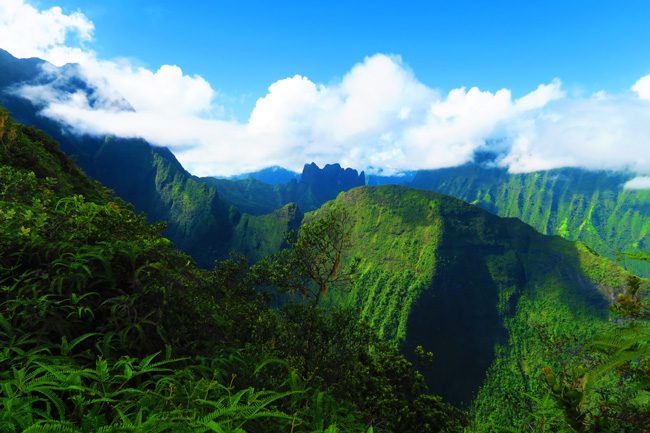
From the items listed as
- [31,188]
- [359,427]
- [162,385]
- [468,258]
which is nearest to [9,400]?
[162,385]

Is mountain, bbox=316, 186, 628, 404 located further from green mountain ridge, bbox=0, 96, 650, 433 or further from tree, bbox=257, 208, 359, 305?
green mountain ridge, bbox=0, 96, 650, 433

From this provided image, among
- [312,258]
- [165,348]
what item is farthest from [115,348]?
[312,258]

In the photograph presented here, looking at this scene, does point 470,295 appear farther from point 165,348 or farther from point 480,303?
point 165,348

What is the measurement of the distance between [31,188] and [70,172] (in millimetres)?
17874

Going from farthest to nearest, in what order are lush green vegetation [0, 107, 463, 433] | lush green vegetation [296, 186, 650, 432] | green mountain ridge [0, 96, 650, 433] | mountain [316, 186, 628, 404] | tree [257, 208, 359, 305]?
mountain [316, 186, 628, 404] → lush green vegetation [296, 186, 650, 432] → tree [257, 208, 359, 305] → green mountain ridge [0, 96, 650, 433] → lush green vegetation [0, 107, 463, 433]

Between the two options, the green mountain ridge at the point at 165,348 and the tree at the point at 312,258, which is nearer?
the green mountain ridge at the point at 165,348

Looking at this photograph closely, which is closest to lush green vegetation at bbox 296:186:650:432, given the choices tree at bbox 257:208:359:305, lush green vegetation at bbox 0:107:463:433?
tree at bbox 257:208:359:305

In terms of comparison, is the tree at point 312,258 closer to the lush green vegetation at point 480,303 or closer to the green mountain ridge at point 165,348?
the green mountain ridge at point 165,348

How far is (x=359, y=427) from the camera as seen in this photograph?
4.21m

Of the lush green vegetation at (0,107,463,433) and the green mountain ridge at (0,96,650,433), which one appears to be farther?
the green mountain ridge at (0,96,650,433)

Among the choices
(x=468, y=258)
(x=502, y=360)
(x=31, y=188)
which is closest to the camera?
(x=31, y=188)

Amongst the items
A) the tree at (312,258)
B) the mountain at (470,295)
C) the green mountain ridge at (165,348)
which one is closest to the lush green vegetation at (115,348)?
the green mountain ridge at (165,348)

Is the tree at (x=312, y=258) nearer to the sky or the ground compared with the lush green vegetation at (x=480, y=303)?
nearer to the sky

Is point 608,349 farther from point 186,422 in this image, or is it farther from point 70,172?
point 70,172
